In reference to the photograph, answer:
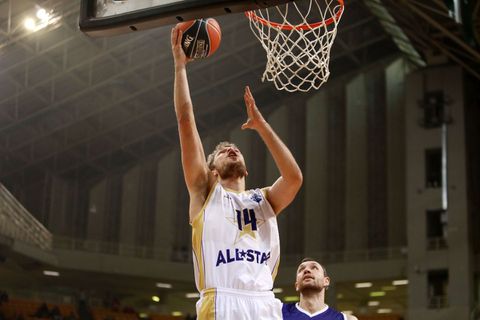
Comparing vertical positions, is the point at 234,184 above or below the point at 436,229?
below

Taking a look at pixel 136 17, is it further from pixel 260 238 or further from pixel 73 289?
pixel 73 289

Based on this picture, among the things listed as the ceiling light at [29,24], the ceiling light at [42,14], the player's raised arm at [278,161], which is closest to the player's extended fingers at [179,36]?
the player's raised arm at [278,161]

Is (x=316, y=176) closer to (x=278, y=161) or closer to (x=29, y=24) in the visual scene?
(x=29, y=24)

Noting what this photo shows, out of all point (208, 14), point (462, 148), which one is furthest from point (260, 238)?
point (462, 148)

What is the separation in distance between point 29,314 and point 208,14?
19.0m

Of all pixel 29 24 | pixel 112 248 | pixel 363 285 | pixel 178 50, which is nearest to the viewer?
pixel 178 50

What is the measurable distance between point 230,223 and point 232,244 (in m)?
0.11

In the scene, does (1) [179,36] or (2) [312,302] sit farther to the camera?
(2) [312,302]

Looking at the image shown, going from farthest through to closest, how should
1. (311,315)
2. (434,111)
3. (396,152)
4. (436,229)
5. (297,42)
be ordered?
(396,152) → (434,111) → (436,229) → (297,42) → (311,315)

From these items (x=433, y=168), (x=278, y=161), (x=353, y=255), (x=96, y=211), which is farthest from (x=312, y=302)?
(x=96, y=211)

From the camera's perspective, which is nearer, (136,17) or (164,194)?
(136,17)

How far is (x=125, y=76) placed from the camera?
23.9 meters

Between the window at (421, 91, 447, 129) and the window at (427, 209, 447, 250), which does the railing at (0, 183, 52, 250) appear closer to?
the window at (427, 209, 447, 250)

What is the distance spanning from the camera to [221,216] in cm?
377
